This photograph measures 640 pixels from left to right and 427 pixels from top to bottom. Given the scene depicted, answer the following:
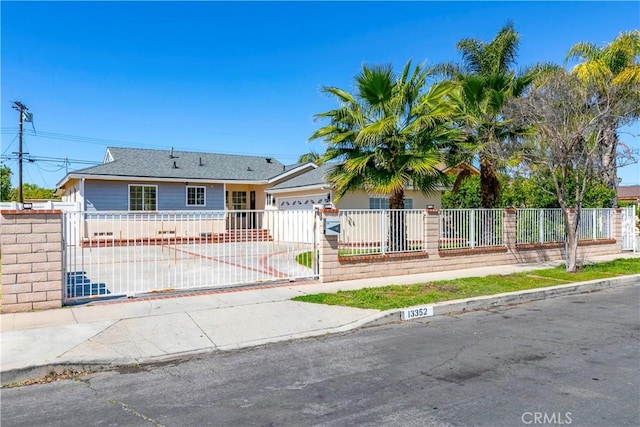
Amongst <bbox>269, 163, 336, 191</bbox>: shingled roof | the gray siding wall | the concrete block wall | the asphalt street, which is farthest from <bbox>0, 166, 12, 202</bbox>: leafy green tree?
the asphalt street

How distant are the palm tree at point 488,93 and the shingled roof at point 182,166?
13565mm

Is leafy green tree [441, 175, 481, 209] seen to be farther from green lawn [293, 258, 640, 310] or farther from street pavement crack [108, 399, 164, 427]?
street pavement crack [108, 399, 164, 427]

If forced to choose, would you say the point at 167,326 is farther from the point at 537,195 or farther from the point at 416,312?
the point at 537,195

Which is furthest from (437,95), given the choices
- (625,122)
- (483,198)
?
(625,122)

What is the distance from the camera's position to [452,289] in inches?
403

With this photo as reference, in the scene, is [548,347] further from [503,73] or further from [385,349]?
[503,73]

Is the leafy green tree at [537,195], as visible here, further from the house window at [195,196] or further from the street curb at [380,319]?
the house window at [195,196]

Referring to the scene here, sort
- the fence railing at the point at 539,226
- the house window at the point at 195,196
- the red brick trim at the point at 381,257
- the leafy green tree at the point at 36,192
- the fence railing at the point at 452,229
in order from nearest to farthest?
the red brick trim at the point at 381,257 → the fence railing at the point at 452,229 → the fence railing at the point at 539,226 → the house window at the point at 195,196 → the leafy green tree at the point at 36,192

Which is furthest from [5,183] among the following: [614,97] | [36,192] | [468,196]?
[614,97]

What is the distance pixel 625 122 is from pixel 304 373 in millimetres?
13537

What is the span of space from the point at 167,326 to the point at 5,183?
179ft

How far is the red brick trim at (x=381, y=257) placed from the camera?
37.3 ft

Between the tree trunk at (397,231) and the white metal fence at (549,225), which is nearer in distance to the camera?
the tree trunk at (397,231)

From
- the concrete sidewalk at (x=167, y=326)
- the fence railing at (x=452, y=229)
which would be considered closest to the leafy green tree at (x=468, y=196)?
the fence railing at (x=452, y=229)
